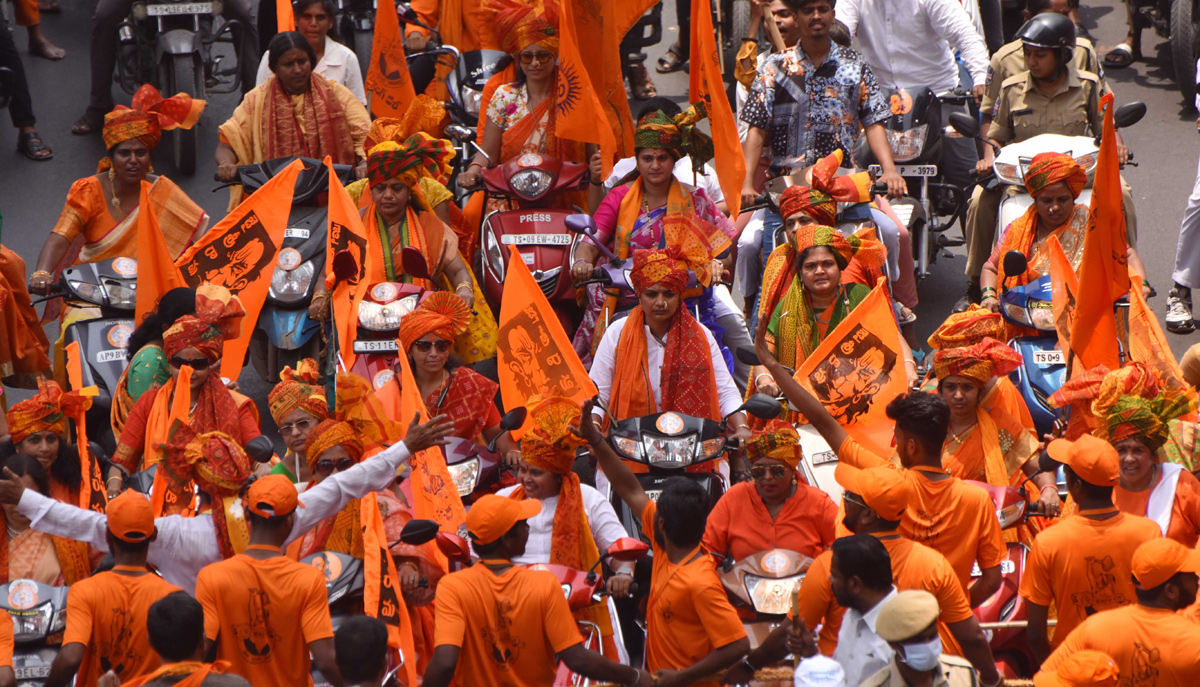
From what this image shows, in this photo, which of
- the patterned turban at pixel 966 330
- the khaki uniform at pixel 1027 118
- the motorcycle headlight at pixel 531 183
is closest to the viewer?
the patterned turban at pixel 966 330

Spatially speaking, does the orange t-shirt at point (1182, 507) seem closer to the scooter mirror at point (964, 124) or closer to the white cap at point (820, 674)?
the white cap at point (820, 674)

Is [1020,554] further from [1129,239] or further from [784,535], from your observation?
[1129,239]

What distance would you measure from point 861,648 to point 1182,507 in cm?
187

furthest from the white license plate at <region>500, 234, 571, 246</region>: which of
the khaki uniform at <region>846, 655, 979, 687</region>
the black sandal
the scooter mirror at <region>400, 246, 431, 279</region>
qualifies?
the black sandal

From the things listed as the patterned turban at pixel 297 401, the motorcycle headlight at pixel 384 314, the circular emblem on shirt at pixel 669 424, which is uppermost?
the patterned turban at pixel 297 401

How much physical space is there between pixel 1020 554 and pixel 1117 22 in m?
10.3

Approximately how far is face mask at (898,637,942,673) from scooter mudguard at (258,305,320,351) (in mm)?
5106

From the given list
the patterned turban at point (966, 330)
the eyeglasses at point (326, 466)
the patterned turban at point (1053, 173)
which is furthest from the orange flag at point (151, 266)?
the patterned turban at point (1053, 173)

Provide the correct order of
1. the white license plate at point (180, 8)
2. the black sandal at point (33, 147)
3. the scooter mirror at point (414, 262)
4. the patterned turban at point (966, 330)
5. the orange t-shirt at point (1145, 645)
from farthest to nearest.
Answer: the black sandal at point (33, 147) → the white license plate at point (180, 8) → the scooter mirror at point (414, 262) → the patterned turban at point (966, 330) → the orange t-shirt at point (1145, 645)

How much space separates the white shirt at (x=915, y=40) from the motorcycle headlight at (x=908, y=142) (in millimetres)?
821

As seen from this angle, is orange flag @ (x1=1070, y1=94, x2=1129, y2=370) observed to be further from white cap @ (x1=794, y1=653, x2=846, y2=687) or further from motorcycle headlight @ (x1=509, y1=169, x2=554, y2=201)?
white cap @ (x1=794, y1=653, x2=846, y2=687)

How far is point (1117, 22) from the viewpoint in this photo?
15.5 meters

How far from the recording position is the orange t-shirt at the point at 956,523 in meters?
5.89

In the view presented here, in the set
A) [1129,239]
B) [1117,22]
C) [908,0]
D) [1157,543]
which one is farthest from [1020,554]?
[1117,22]
